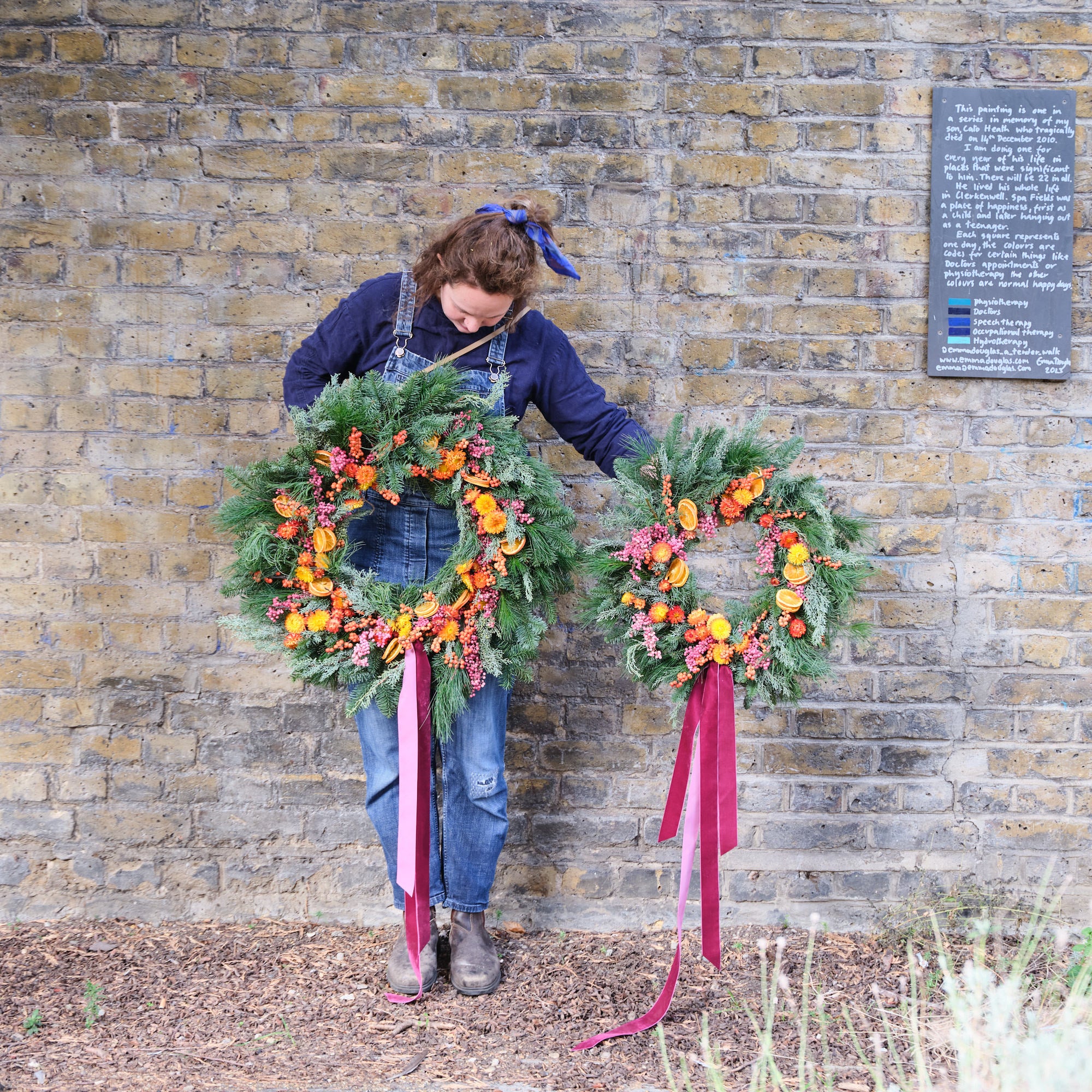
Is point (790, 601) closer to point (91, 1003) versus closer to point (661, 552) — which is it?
point (661, 552)

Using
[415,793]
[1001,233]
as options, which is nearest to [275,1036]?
[415,793]

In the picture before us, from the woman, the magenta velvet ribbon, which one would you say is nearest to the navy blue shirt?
the woman

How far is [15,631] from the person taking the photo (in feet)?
9.37

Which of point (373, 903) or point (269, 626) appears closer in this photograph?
point (269, 626)

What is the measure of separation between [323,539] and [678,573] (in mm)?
871

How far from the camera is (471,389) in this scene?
2396 mm

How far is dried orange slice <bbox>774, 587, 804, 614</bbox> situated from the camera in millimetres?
2258

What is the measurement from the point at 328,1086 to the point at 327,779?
3.12 feet

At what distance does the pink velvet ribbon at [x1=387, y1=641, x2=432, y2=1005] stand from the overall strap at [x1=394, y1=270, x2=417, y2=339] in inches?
30.7

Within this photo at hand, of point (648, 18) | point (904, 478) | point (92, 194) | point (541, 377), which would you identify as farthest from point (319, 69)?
point (904, 478)

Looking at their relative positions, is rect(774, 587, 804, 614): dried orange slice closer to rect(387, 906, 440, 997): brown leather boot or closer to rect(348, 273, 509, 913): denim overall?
rect(348, 273, 509, 913): denim overall

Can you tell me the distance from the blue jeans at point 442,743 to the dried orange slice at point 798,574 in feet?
2.58

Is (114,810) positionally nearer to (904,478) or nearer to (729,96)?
(904,478)

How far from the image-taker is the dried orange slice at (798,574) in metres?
2.27
